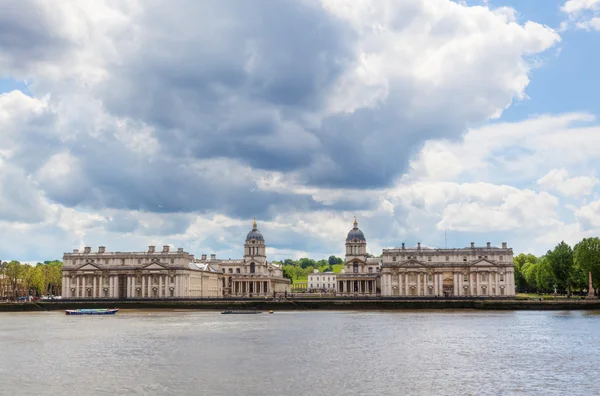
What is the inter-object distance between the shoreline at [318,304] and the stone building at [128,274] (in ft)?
47.4

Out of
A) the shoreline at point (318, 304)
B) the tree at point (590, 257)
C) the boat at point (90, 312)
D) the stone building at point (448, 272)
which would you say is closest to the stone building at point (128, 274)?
the shoreline at point (318, 304)


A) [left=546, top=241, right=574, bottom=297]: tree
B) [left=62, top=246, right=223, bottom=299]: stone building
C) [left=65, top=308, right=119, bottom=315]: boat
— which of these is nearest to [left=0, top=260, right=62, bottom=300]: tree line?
[left=62, top=246, right=223, bottom=299]: stone building

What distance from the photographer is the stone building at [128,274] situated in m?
170

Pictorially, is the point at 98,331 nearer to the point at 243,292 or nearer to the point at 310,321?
the point at 310,321

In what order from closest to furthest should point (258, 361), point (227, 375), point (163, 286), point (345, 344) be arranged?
point (227, 375), point (258, 361), point (345, 344), point (163, 286)

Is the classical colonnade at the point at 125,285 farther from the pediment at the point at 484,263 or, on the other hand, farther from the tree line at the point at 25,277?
the pediment at the point at 484,263

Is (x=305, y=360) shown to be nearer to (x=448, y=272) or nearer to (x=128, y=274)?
(x=448, y=272)

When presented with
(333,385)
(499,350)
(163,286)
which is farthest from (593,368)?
(163,286)

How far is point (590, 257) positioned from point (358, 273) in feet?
246

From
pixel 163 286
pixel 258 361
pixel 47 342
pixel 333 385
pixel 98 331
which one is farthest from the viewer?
pixel 163 286

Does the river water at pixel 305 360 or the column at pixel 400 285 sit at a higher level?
the column at pixel 400 285

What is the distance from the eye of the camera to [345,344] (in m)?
66.9

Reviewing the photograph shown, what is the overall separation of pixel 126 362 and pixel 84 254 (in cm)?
12718

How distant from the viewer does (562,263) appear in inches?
5881
